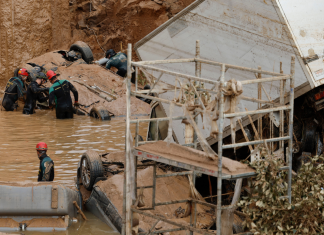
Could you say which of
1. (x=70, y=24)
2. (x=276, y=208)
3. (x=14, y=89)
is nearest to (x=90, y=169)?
(x=276, y=208)

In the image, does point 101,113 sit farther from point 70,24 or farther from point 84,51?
point 70,24

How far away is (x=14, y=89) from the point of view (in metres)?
16.9

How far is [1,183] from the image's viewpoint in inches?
318

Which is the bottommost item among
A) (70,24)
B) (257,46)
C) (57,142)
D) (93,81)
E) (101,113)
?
(57,142)

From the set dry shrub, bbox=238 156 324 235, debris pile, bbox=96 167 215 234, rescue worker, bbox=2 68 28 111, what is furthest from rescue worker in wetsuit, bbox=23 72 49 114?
dry shrub, bbox=238 156 324 235

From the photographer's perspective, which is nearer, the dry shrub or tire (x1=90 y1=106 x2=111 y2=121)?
the dry shrub

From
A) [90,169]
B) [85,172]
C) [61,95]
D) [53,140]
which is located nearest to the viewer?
[90,169]

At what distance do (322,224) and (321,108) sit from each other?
2.95 metres

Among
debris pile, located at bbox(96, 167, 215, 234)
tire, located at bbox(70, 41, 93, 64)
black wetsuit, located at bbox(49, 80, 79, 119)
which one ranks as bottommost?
debris pile, located at bbox(96, 167, 215, 234)

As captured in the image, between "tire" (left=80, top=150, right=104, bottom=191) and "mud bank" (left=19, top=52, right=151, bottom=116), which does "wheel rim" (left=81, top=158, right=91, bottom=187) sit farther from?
"mud bank" (left=19, top=52, right=151, bottom=116)

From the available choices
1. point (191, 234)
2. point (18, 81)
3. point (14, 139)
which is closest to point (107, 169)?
point (191, 234)

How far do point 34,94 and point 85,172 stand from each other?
8.10 meters

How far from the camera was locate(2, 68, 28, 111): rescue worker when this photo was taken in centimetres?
1680

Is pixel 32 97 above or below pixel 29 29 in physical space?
below
